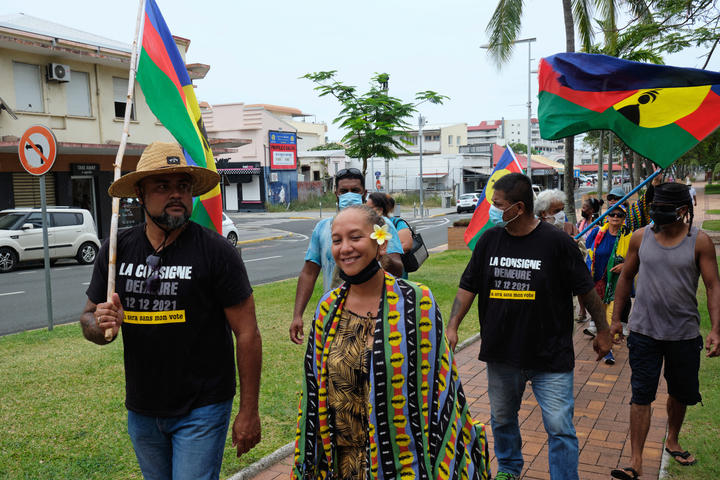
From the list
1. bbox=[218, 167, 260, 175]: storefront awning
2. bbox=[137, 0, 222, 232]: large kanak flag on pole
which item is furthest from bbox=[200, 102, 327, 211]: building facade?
bbox=[137, 0, 222, 232]: large kanak flag on pole

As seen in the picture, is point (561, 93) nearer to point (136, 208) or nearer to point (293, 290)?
point (293, 290)

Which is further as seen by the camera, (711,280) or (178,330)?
(711,280)

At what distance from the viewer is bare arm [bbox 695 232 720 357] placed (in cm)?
411

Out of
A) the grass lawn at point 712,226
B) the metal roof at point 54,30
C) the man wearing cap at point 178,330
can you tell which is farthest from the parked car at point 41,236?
the grass lawn at point 712,226

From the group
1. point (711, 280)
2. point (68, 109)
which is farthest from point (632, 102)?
point (68, 109)

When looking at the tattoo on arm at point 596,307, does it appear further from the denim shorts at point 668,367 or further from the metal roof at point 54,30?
the metal roof at point 54,30

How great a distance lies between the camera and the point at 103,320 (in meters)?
2.55

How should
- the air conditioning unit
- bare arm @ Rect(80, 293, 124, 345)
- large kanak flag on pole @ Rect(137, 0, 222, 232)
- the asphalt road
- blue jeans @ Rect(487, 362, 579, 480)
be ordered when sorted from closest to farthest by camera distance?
bare arm @ Rect(80, 293, 124, 345) < blue jeans @ Rect(487, 362, 579, 480) < large kanak flag on pole @ Rect(137, 0, 222, 232) < the asphalt road < the air conditioning unit

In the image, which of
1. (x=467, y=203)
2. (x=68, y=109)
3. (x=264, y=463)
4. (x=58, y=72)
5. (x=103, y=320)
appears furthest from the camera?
(x=467, y=203)

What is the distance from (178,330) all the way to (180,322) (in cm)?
4

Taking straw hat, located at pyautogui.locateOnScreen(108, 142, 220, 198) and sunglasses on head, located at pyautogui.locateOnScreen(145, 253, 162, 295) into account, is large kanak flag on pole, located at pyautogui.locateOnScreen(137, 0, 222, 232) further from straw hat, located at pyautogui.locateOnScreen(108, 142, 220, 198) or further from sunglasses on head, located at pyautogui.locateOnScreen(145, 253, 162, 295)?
sunglasses on head, located at pyautogui.locateOnScreen(145, 253, 162, 295)

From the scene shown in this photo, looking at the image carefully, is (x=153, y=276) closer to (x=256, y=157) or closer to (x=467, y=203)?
(x=467, y=203)

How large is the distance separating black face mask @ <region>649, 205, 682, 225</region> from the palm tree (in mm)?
9024

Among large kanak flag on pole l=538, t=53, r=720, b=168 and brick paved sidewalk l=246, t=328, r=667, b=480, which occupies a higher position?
large kanak flag on pole l=538, t=53, r=720, b=168
